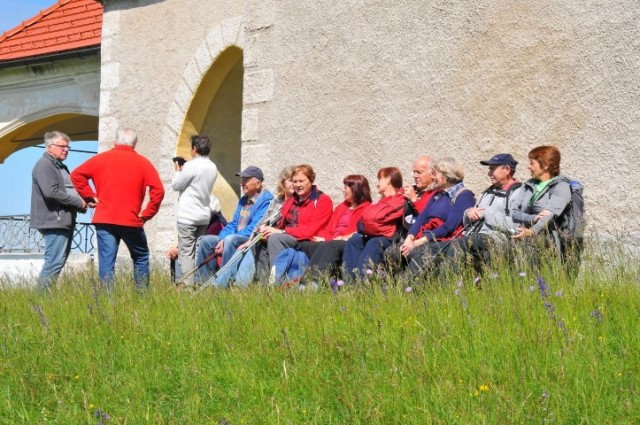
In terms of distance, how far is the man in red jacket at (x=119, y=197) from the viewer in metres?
8.38

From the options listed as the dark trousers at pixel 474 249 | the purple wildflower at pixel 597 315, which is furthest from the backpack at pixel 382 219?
the purple wildflower at pixel 597 315

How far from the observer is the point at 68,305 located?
21.3 ft

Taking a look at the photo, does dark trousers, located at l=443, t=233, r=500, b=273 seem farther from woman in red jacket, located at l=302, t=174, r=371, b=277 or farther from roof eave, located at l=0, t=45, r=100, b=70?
roof eave, located at l=0, t=45, r=100, b=70

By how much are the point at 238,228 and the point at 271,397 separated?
5170 millimetres

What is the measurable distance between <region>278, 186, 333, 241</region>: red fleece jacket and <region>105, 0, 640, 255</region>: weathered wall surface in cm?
78

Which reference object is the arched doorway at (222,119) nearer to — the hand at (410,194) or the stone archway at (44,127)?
the stone archway at (44,127)

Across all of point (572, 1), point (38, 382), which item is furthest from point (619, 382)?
point (572, 1)

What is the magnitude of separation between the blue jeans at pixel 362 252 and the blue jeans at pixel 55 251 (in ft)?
8.58

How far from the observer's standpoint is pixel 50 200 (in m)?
8.41

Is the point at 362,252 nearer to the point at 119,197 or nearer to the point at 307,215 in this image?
the point at 307,215

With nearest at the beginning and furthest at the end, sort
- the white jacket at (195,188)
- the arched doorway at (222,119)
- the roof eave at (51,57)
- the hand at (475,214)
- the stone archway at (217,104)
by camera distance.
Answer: the hand at (475,214), the white jacket at (195,188), the stone archway at (217,104), the arched doorway at (222,119), the roof eave at (51,57)

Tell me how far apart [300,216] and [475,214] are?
6.65 ft

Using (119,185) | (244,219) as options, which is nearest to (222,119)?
(244,219)

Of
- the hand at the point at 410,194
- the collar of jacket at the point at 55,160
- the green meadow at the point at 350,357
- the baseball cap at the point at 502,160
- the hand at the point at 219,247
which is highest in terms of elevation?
the baseball cap at the point at 502,160
